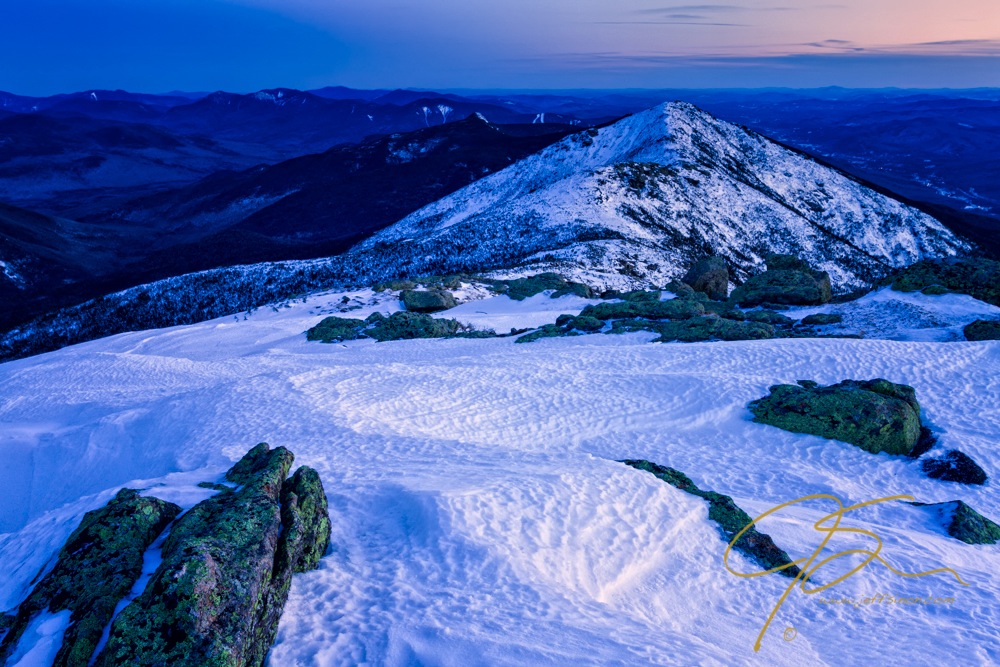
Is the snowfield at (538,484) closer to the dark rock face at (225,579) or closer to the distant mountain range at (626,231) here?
the dark rock face at (225,579)

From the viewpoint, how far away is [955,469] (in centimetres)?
1426

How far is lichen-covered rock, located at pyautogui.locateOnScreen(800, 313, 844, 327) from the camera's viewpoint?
26703 mm

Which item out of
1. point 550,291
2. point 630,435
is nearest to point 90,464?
point 630,435

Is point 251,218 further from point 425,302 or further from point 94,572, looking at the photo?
point 94,572

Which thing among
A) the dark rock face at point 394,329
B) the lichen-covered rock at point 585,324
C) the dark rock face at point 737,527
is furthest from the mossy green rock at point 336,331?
Answer: the dark rock face at point 737,527

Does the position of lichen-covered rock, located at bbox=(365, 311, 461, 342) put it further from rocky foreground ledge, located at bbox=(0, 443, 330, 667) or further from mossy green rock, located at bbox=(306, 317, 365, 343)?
rocky foreground ledge, located at bbox=(0, 443, 330, 667)

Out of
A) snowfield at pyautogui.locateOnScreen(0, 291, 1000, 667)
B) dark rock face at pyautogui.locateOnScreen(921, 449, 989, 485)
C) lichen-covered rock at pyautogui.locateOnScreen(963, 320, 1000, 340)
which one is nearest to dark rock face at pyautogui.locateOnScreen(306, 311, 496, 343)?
snowfield at pyautogui.locateOnScreen(0, 291, 1000, 667)

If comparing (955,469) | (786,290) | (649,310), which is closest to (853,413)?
(955,469)

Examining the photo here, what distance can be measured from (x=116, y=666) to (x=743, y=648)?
769 centimetres

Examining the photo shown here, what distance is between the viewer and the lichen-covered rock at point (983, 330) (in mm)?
22703

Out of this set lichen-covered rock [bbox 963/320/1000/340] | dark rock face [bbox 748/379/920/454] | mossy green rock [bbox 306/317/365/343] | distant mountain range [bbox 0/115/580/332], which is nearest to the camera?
dark rock face [bbox 748/379/920/454]

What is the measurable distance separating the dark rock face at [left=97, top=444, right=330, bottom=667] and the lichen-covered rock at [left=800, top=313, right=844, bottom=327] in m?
25.3

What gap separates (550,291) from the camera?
38.5 m

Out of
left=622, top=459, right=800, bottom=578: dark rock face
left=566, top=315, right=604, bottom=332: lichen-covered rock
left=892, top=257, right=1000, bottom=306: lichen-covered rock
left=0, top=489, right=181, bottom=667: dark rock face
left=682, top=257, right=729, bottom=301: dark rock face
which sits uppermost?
left=0, top=489, right=181, bottom=667: dark rock face
